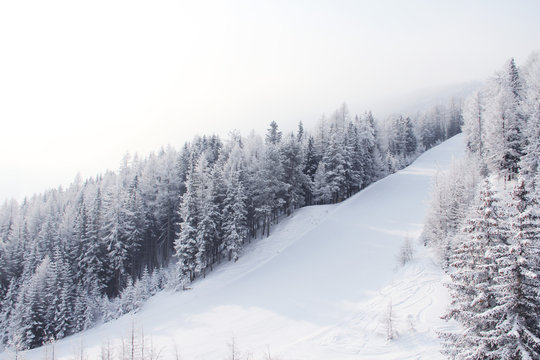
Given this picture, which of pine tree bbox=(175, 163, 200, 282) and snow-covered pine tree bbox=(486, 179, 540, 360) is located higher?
snow-covered pine tree bbox=(486, 179, 540, 360)

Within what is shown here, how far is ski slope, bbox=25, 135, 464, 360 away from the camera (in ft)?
64.6

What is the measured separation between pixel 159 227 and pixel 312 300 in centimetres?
3481

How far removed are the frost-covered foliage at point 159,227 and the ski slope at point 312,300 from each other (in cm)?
339

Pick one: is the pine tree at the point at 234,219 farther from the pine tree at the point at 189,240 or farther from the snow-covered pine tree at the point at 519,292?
the snow-covered pine tree at the point at 519,292

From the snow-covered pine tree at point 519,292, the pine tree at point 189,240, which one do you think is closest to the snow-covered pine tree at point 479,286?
the snow-covered pine tree at point 519,292

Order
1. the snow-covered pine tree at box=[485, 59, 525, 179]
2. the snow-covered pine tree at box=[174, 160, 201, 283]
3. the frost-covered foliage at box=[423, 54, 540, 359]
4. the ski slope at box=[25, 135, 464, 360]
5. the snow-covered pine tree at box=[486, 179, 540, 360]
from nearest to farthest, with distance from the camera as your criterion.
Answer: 1. the snow-covered pine tree at box=[486, 179, 540, 360]
2. the frost-covered foliage at box=[423, 54, 540, 359]
3. the ski slope at box=[25, 135, 464, 360]
4. the snow-covered pine tree at box=[485, 59, 525, 179]
5. the snow-covered pine tree at box=[174, 160, 201, 283]

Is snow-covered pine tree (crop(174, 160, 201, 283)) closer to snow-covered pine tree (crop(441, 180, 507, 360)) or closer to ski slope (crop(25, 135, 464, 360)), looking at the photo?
ski slope (crop(25, 135, 464, 360))

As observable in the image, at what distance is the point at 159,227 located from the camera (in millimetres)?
55438

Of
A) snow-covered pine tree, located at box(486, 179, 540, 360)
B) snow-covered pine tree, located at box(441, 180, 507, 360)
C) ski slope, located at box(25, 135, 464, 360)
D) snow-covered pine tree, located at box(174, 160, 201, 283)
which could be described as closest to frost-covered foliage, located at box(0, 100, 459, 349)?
snow-covered pine tree, located at box(174, 160, 201, 283)

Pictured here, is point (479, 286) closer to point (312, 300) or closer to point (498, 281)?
point (498, 281)

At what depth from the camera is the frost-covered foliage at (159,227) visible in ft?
135

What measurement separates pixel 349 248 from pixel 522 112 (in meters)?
24.5

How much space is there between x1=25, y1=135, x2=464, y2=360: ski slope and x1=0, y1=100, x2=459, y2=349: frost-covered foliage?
11.1ft

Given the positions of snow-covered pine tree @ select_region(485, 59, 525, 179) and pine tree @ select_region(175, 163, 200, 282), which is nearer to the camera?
snow-covered pine tree @ select_region(485, 59, 525, 179)
